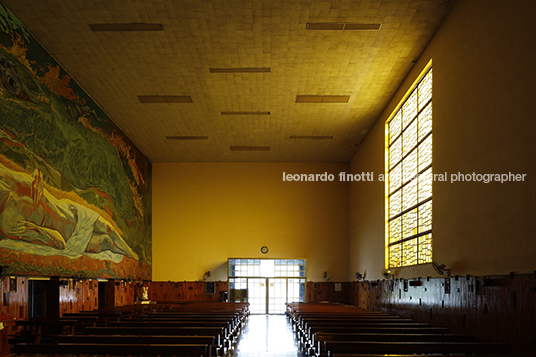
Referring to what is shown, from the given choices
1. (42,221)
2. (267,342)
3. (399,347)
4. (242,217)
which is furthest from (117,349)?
(242,217)

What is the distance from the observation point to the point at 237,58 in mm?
12977

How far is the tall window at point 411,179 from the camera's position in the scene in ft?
40.3

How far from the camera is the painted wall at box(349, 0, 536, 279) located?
7184 millimetres

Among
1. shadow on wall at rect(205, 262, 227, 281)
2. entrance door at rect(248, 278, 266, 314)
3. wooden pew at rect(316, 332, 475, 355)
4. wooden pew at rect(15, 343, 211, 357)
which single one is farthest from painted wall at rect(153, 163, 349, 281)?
wooden pew at rect(15, 343, 211, 357)

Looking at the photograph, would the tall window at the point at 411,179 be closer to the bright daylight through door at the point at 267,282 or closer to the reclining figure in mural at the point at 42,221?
the bright daylight through door at the point at 267,282

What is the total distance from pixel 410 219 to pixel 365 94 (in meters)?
4.20

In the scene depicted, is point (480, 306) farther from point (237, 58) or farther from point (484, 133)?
point (237, 58)

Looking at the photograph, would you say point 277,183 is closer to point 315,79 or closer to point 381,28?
point 315,79

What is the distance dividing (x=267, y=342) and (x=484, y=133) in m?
7.11

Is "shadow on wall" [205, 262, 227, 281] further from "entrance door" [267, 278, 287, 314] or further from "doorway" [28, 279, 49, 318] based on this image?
"doorway" [28, 279, 49, 318]

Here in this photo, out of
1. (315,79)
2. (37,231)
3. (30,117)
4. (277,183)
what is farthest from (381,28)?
(277,183)

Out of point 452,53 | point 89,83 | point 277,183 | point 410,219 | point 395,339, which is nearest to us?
point 395,339

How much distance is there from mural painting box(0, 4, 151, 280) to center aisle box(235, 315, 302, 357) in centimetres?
501

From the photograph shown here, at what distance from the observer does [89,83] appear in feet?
48.1
